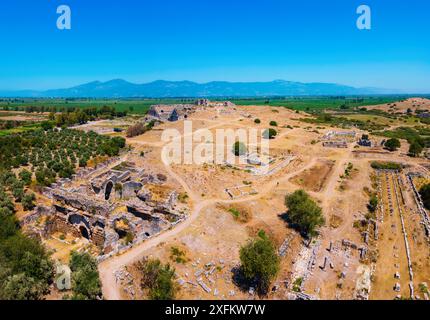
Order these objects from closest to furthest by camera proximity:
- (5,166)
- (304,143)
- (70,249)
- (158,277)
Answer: (158,277) → (70,249) → (5,166) → (304,143)

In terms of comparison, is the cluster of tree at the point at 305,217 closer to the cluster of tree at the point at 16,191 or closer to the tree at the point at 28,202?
the tree at the point at 28,202

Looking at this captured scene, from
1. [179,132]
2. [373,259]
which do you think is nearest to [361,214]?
[373,259]

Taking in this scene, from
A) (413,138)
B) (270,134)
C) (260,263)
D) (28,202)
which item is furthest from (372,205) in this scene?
(413,138)

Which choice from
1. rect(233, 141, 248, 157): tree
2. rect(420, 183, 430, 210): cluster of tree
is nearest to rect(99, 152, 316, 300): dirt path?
rect(233, 141, 248, 157): tree

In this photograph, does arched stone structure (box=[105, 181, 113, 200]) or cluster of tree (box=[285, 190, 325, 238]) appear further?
arched stone structure (box=[105, 181, 113, 200])

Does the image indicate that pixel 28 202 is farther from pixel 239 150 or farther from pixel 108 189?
pixel 239 150

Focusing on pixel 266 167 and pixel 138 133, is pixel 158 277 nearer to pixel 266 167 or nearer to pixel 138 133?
pixel 266 167

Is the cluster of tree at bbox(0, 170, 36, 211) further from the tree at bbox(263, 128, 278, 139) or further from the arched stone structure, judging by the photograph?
the tree at bbox(263, 128, 278, 139)
